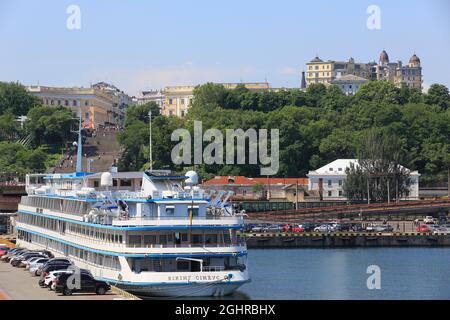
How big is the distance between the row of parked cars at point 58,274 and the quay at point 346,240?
1583 inches

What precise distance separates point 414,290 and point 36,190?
25.6 m

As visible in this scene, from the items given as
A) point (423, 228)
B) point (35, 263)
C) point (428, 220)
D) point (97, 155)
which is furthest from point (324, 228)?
point (35, 263)

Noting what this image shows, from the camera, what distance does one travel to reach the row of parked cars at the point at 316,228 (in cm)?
11575

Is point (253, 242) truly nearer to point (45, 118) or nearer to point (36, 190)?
point (36, 190)

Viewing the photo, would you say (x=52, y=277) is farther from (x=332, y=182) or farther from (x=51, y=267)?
(x=332, y=182)

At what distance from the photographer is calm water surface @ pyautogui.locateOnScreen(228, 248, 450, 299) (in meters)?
68.5

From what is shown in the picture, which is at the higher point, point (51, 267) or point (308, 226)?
point (308, 226)

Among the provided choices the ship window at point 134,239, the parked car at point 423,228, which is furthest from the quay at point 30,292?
the parked car at point 423,228

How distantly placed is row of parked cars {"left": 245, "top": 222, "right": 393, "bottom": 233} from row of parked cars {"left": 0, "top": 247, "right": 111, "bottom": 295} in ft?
151

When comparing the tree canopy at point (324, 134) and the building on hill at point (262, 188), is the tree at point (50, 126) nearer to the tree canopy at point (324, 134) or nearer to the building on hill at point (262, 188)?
the tree canopy at point (324, 134)

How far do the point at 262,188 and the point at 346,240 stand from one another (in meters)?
38.9

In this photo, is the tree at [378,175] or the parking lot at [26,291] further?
the tree at [378,175]

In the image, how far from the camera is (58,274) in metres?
55.3

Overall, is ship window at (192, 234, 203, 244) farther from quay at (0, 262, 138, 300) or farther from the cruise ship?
quay at (0, 262, 138, 300)
